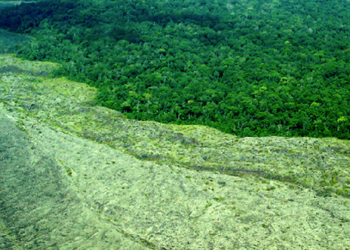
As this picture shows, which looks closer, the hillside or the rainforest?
the hillside

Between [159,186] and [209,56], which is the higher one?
[209,56]

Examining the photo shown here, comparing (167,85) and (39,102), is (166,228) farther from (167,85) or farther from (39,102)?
(167,85)

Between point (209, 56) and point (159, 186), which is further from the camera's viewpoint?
point (209, 56)

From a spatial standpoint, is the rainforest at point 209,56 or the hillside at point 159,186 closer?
the hillside at point 159,186
